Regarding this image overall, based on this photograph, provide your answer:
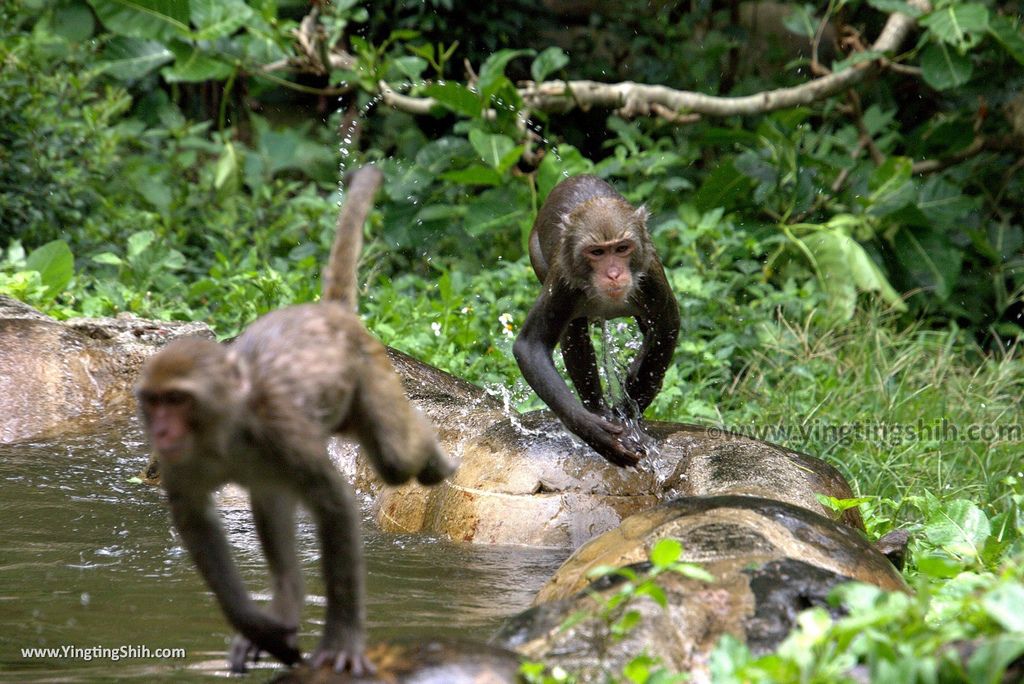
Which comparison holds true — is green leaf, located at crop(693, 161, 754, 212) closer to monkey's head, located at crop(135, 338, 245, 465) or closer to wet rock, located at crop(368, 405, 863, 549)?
wet rock, located at crop(368, 405, 863, 549)

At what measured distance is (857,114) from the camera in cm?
1041

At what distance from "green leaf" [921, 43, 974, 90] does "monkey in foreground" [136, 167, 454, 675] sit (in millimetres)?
7332

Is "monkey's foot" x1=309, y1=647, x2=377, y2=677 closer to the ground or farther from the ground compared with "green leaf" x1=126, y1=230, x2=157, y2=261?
farther from the ground

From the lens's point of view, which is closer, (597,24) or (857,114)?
(857,114)

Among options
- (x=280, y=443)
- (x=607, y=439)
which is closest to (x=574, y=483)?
(x=607, y=439)

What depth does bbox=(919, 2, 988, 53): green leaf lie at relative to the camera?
29.7 ft

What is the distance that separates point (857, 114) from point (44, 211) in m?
6.76

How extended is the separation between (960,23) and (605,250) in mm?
4747

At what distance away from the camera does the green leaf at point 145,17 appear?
9.65m

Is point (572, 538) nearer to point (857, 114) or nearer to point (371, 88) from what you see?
point (371, 88)

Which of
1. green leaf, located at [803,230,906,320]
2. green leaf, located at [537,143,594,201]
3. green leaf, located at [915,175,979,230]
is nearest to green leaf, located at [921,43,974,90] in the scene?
green leaf, located at [915,175,979,230]

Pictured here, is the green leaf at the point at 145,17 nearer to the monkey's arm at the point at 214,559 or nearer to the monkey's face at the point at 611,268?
the monkey's face at the point at 611,268

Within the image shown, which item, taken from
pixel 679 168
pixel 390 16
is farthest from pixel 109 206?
pixel 679 168

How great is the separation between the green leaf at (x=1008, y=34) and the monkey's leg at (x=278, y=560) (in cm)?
786
